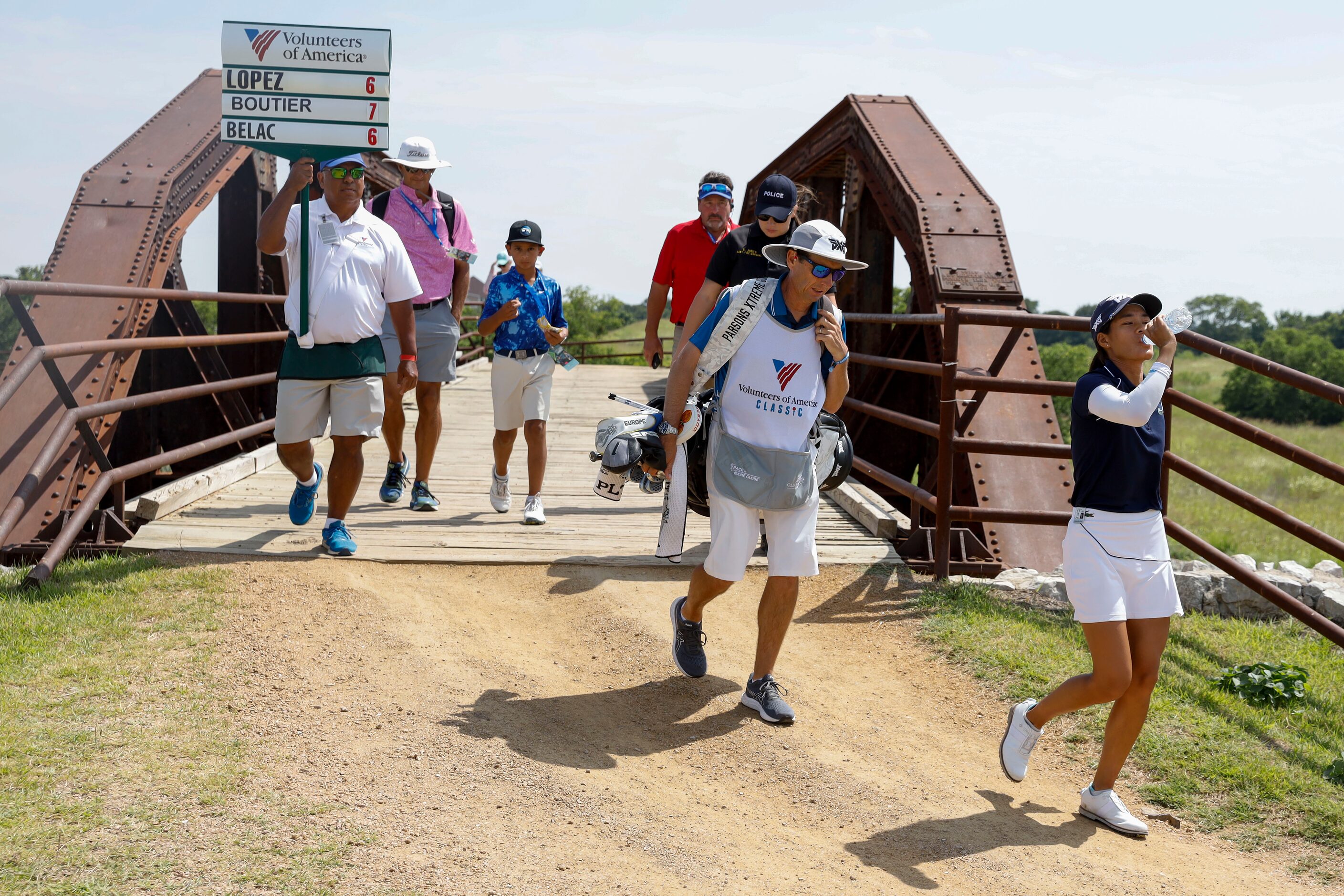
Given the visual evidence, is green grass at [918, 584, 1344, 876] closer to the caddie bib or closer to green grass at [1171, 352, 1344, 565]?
the caddie bib

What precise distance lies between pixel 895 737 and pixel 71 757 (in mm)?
2926

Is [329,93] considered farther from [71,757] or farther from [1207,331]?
[1207,331]

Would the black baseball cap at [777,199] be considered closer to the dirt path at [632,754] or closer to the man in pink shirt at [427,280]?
the dirt path at [632,754]

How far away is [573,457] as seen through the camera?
33.4 ft

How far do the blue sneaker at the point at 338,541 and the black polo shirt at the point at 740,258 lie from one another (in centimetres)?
241

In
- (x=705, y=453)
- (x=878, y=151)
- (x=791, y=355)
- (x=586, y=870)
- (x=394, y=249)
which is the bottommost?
(x=586, y=870)

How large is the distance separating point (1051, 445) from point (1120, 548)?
260 centimetres

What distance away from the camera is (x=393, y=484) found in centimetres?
762

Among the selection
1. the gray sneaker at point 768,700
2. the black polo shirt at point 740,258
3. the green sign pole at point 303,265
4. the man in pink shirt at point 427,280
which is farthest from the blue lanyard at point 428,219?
the gray sneaker at point 768,700

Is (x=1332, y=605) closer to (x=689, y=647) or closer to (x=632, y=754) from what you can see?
(x=689, y=647)

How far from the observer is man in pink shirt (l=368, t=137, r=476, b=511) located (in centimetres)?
694

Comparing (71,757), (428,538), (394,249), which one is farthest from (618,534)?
(71,757)

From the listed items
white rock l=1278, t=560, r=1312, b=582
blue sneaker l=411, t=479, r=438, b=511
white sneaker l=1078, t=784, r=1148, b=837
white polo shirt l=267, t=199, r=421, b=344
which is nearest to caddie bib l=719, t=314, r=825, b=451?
white sneaker l=1078, t=784, r=1148, b=837

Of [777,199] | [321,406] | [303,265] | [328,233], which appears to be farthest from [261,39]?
[777,199]
